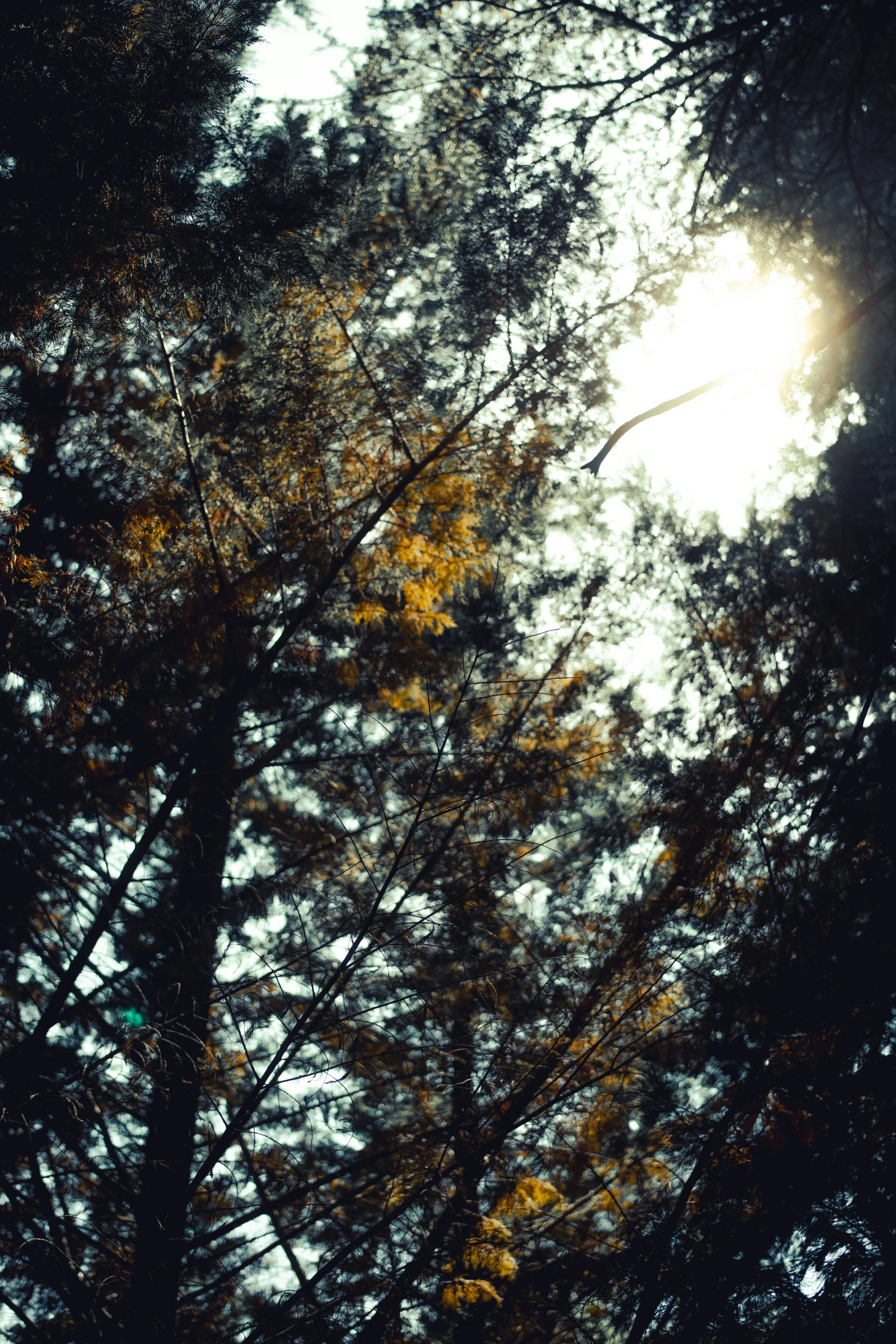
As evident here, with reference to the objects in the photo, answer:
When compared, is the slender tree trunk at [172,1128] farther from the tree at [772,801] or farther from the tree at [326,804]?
the tree at [772,801]

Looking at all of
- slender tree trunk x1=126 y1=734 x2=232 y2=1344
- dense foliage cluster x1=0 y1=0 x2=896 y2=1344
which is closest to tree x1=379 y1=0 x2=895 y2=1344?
dense foliage cluster x1=0 y1=0 x2=896 y2=1344

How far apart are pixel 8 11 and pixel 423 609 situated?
296 cm

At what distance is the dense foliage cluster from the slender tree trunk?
1.1 inches

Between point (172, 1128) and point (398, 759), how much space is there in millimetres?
1876

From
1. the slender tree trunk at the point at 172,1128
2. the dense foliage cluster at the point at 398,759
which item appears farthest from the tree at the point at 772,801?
the slender tree trunk at the point at 172,1128

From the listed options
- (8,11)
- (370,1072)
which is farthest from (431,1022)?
(8,11)

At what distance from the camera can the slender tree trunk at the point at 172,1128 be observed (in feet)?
8.02

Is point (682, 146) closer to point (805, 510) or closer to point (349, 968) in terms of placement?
point (805, 510)

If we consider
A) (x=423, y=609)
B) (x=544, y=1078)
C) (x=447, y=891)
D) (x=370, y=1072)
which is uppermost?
(x=423, y=609)

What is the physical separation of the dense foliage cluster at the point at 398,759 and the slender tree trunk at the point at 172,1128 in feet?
0.09

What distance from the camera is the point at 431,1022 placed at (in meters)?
3.00

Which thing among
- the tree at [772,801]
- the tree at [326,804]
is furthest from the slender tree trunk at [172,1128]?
the tree at [772,801]

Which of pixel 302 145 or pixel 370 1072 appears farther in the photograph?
pixel 302 145

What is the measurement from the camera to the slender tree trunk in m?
2.45
